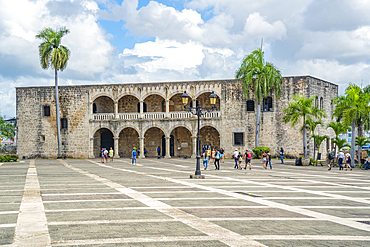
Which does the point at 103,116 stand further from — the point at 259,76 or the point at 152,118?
the point at 259,76

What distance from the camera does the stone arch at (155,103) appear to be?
Result: 149 feet

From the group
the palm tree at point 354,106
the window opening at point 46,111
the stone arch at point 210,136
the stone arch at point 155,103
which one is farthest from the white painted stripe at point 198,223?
the window opening at point 46,111

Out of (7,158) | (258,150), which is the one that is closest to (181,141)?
(258,150)

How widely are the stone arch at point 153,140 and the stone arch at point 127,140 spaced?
4.63 ft

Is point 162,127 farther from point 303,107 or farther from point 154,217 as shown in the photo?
point 154,217

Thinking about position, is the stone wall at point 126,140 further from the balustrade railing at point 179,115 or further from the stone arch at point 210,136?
the stone arch at point 210,136

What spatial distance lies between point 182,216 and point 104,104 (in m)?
37.8

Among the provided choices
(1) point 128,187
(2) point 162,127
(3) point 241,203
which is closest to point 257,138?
(2) point 162,127

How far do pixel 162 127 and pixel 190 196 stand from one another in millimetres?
28570

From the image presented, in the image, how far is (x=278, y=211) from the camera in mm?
11148

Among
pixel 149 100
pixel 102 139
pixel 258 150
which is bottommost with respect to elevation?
pixel 258 150

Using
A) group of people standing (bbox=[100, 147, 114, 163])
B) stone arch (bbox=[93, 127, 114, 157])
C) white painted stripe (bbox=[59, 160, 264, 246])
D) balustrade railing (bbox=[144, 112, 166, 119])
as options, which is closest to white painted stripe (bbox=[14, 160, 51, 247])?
white painted stripe (bbox=[59, 160, 264, 246])

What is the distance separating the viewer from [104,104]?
46.4 metres

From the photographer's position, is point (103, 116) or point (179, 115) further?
point (103, 116)
